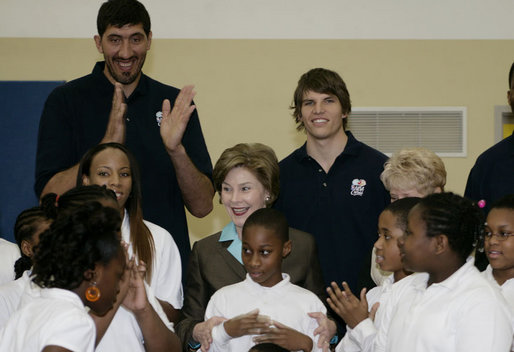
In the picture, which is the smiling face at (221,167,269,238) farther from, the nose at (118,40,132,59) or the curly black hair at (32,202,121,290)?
the curly black hair at (32,202,121,290)

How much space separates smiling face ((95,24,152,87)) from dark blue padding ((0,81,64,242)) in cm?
227

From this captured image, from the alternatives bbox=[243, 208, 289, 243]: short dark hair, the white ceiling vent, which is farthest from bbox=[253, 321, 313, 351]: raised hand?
the white ceiling vent

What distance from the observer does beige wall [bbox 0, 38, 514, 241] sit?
5.69 meters

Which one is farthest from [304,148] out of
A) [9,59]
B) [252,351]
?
[9,59]

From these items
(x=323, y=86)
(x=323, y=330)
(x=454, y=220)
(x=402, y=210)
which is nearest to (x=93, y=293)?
(x=323, y=330)

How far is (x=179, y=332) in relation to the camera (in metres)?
2.90

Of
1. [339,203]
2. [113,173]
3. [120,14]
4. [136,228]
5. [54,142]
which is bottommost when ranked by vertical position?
[136,228]

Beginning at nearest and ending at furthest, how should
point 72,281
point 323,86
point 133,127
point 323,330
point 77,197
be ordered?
point 72,281, point 77,197, point 323,330, point 133,127, point 323,86

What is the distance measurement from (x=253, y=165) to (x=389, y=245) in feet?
2.52

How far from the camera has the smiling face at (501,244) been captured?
2768 millimetres

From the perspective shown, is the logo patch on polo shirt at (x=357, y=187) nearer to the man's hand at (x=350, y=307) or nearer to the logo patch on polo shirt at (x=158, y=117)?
the man's hand at (x=350, y=307)

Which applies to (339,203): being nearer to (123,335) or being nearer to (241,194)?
(241,194)

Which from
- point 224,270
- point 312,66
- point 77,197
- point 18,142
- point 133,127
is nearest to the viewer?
point 77,197

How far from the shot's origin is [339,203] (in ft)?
11.5
